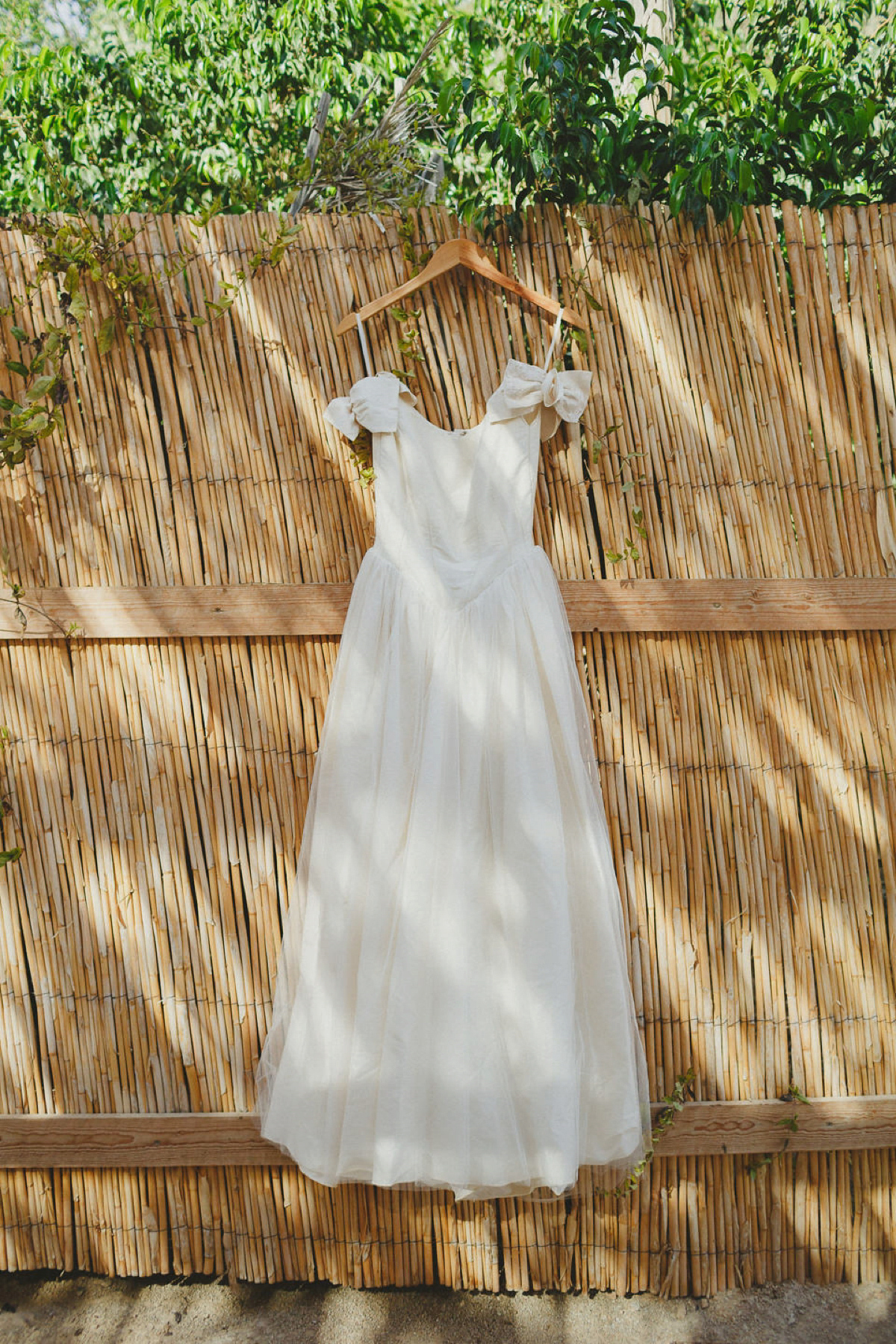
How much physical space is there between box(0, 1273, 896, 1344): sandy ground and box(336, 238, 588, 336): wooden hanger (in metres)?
1.79

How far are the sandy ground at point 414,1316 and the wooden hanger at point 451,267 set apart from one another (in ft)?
5.87

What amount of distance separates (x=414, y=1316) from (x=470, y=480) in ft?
5.00

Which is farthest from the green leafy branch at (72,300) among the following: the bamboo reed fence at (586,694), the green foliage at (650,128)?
the green foliage at (650,128)

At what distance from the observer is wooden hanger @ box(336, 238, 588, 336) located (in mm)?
1363

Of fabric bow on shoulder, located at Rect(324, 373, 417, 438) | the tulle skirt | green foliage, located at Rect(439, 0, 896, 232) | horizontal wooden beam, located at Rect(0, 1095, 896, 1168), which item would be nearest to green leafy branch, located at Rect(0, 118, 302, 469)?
fabric bow on shoulder, located at Rect(324, 373, 417, 438)

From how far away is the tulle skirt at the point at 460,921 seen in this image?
3.90 ft

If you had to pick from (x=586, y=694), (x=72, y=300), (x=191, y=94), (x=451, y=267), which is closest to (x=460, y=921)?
(x=586, y=694)

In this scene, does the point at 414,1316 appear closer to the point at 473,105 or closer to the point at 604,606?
the point at 604,606

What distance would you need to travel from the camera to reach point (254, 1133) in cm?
145

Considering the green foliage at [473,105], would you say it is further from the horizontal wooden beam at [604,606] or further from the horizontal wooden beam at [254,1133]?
the horizontal wooden beam at [254,1133]

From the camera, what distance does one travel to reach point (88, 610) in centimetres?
144

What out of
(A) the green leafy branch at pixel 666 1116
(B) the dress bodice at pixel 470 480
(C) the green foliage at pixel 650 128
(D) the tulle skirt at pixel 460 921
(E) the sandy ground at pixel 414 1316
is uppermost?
(C) the green foliage at pixel 650 128

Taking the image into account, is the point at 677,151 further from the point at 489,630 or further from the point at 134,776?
the point at 134,776

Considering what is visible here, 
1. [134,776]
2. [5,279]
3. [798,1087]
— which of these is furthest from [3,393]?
[798,1087]
